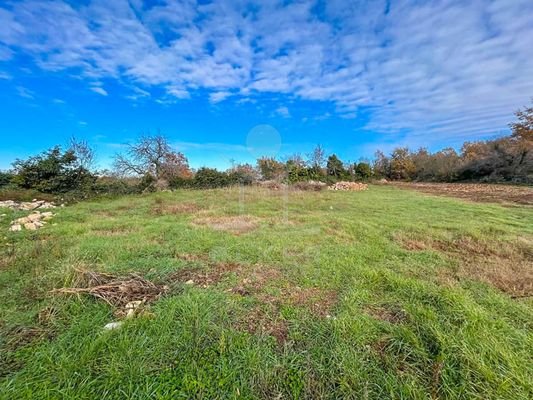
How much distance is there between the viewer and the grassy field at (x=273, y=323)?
169cm

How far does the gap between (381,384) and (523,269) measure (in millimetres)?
3482

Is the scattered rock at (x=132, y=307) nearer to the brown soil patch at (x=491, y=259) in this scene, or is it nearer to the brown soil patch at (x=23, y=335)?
the brown soil patch at (x=23, y=335)

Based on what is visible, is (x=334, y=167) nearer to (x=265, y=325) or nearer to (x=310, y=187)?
(x=310, y=187)

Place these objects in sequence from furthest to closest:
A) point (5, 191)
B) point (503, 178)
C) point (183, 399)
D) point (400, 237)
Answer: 1. point (503, 178)
2. point (5, 191)
3. point (400, 237)
4. point (183, 399)

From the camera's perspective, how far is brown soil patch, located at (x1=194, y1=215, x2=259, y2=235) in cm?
588

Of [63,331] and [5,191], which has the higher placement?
[5,191]

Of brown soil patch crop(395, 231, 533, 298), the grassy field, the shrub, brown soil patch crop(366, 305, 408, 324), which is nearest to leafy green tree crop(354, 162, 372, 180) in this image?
the shrub

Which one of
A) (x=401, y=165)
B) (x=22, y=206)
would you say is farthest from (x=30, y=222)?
(x=401, y=165)

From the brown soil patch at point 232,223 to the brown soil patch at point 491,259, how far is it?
3337mm

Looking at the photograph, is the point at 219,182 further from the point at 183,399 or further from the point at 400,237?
the point at 183,399

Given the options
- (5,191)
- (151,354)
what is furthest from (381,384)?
(5,191)

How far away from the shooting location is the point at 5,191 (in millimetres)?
11523

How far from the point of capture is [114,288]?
274cm

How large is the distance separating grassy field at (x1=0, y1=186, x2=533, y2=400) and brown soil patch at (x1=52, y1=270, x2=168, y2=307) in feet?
0.12
